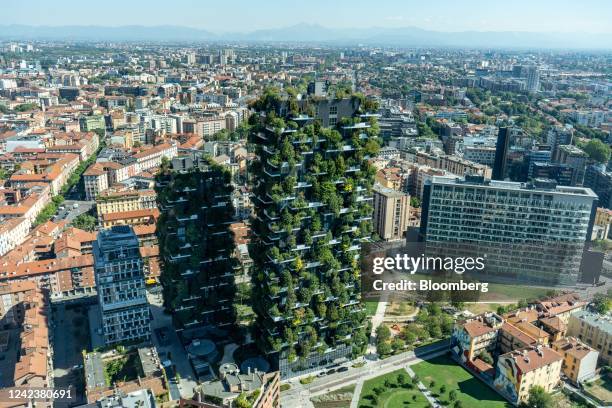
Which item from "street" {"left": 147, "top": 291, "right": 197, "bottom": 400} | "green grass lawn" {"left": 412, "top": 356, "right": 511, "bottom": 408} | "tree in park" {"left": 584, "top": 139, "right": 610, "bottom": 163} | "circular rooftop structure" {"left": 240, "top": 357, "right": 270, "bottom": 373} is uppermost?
"tree in park" {"left": 584, "top": 139, "right": 610, "bottom": 163}

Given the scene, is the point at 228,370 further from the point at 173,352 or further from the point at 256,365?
the point at 173,352

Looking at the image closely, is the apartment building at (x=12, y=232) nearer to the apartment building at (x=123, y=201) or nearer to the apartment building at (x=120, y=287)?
the apartment building at (x=123, y=201)

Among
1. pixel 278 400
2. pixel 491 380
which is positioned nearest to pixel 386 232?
pixel 491 380

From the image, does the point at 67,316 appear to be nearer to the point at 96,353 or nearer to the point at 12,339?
the point at 12,339

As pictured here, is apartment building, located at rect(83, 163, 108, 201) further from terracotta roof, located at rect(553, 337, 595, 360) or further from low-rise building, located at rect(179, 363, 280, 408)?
terracotta roof, located at rect(553, 337, 595, 360)

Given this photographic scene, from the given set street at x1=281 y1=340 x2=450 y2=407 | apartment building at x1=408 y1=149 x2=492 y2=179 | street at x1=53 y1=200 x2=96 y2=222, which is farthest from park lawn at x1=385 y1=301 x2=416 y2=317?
street at x1=53 y1=200 x2=96 y2=222

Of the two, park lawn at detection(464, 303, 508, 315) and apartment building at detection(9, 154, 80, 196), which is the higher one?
apartment building at detection(9, 154, 80, 196)
